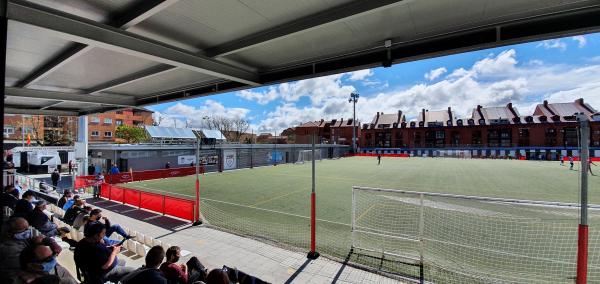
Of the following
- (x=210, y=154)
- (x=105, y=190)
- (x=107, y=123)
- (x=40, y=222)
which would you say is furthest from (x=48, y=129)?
(x=40, y=222)

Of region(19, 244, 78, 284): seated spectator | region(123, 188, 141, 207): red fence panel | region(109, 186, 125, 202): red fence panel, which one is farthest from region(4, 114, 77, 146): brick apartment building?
region(19, 244, 78, 284): seated spectator

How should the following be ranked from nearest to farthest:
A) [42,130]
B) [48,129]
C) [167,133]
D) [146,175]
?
Answer: [146,175] < [167,133] < [48,129] < [42,130]

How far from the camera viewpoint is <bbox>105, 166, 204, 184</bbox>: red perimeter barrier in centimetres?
2074

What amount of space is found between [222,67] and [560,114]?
90.2 meters

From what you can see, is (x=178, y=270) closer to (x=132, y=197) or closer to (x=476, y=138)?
(x=132, y=197)

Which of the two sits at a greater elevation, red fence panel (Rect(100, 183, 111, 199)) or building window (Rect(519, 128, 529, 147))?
building window (Rect(519, 128, 529, 147))

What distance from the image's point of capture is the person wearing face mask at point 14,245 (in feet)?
13.7

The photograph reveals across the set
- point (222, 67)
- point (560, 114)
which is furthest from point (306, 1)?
point (560, 114)

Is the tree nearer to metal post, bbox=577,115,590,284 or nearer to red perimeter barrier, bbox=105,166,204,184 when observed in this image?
red perimeter barrier, bbox=105,166,204,184

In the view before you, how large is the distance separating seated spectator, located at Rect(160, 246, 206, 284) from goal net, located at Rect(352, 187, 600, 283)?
4.31 m

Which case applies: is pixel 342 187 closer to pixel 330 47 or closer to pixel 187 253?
pixel 187 253

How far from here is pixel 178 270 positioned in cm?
415

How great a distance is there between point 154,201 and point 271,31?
1023cm

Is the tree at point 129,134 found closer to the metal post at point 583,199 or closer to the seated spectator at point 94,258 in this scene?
the seated spectator at point 94,258
